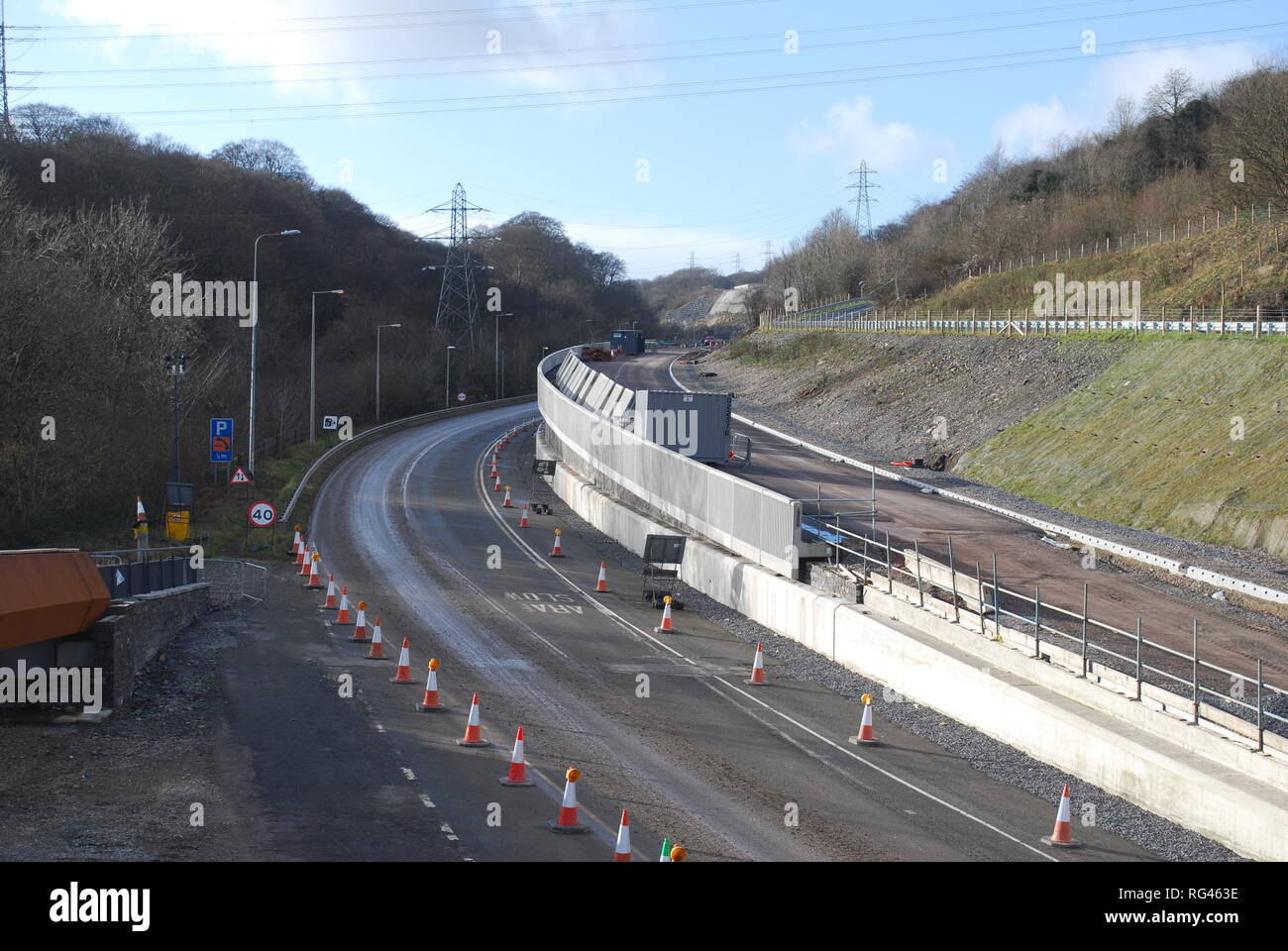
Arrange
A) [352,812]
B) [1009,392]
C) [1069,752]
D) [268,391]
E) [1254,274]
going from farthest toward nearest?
[268,391] < [1254,274] < [1009,392] < [1069,752] < [352,812]

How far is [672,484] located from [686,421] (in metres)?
4.95

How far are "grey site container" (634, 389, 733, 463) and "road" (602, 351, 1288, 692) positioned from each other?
1373 millimetres

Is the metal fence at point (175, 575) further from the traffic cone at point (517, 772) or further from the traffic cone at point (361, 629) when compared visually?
the traffic cone at point (517, 772)

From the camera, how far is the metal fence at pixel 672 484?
24438mm

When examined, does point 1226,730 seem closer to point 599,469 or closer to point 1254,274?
point 599,469

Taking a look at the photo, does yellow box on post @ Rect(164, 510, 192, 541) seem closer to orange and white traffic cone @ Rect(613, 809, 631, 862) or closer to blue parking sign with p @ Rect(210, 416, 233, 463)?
blue parking sign with p @ Rect(210, 416, 233, 463)

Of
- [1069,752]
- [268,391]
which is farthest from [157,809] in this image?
[268,391]

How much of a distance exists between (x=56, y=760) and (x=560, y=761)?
611 centimetres

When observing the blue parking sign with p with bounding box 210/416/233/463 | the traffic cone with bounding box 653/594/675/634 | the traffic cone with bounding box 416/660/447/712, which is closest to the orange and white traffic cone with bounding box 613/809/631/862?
the traffic cone with bounding box 416/660/447/712

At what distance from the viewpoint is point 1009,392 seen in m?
44.1

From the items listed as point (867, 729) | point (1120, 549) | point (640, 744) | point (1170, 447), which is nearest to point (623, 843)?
point (640, 744)

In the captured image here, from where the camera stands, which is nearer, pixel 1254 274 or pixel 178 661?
pixel 178 661

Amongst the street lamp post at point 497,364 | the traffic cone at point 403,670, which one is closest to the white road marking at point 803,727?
the traffic cone at point 403,670
